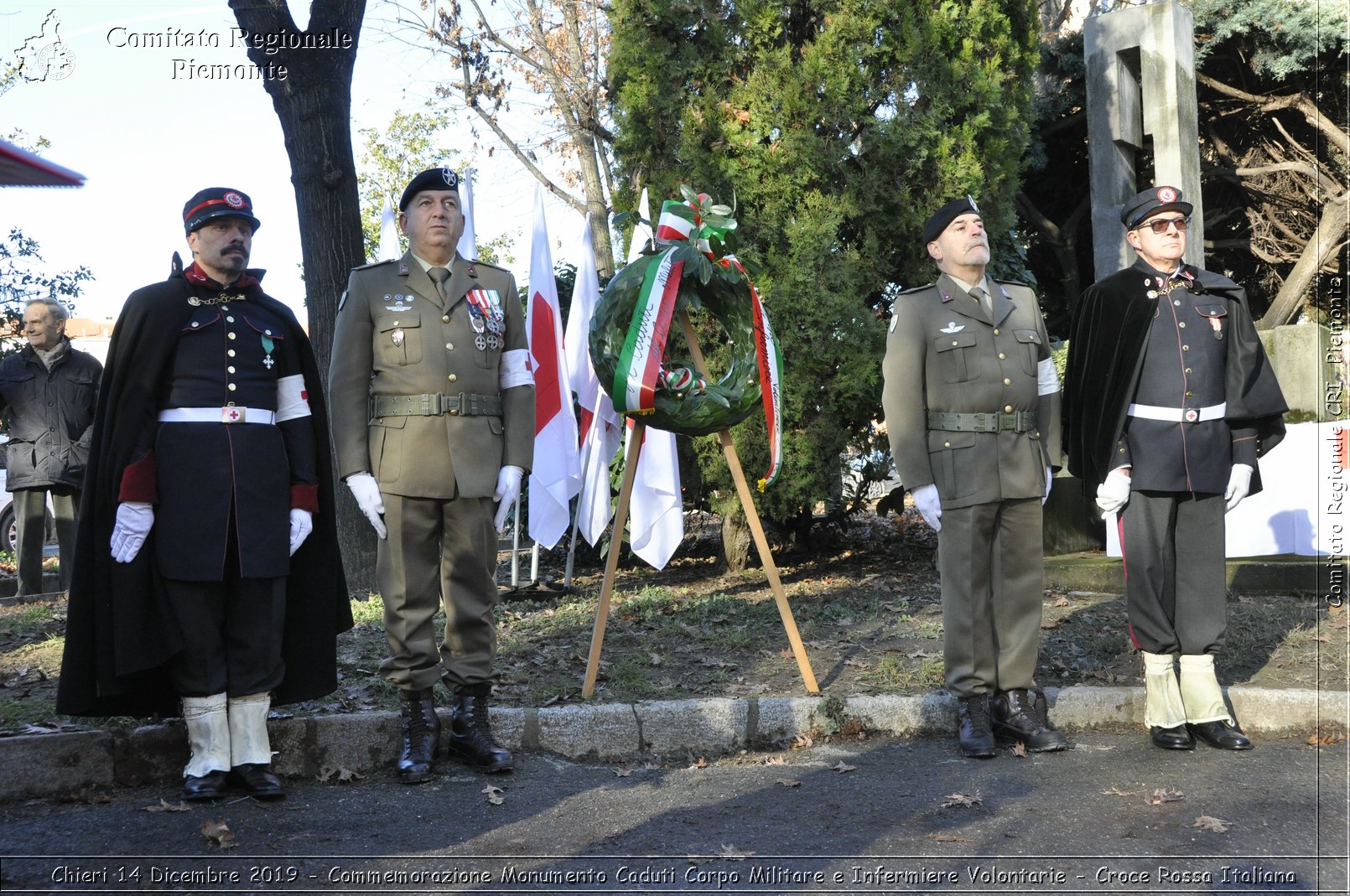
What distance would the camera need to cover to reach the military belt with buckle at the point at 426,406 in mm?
4723

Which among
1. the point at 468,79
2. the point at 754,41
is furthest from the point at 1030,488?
the point at 468,79

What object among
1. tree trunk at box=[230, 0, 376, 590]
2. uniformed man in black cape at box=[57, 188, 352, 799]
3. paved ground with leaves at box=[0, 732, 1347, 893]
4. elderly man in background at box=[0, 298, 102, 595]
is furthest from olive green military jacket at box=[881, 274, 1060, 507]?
elderly man in background at box=[0, 298, 102, 595]

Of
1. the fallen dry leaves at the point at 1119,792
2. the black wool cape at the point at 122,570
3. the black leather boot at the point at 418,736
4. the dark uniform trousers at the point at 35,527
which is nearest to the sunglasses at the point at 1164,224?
the fallen dry leaves at the point at 1119,792

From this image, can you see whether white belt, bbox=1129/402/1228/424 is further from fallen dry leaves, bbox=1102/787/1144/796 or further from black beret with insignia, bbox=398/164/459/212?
black beret with insignia, bbox=398/164/459/212

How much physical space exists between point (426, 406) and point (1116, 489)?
9.46 feet

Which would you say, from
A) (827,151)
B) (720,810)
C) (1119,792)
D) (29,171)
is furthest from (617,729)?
(827,151)

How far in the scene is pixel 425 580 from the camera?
4.71 metres

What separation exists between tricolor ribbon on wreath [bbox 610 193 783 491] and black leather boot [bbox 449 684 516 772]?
4.65 ft

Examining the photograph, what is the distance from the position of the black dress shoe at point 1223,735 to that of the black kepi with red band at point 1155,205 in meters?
2.13

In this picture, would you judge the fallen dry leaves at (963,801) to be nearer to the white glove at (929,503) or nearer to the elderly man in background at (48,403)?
the white glove at (929,503)

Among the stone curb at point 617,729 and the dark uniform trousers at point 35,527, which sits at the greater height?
the dark uniform trousers at point 35,527

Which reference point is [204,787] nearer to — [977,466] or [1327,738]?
[977,466]

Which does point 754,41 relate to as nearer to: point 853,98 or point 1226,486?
point 853,98

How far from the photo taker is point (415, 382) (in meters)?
4.74
